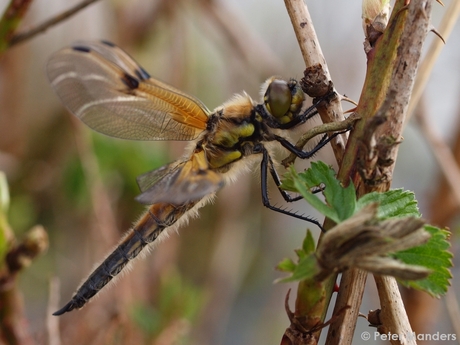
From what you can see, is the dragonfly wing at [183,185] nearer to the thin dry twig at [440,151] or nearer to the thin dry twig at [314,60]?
the thin dry twig at [314,60]

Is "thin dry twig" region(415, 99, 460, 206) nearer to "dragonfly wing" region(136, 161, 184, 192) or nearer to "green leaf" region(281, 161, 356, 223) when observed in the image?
"dragonfly wing" region(136, 161, 184, 192)

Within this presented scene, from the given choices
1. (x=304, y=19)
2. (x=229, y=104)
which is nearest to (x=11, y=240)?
(x=229, y=104)

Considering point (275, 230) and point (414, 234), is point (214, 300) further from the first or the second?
point (414, 234)

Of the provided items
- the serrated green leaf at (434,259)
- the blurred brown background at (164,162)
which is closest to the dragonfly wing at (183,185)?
the serrated green leaf at (434,259)

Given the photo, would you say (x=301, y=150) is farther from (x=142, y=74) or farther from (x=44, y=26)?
(x=44, y=26)

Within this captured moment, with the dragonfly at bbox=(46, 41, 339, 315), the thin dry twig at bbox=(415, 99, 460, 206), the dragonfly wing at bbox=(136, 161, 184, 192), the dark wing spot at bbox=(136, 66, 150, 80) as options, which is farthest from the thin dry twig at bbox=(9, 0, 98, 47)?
the thin dry twig at bbox=(415, 99, 460, 206)
